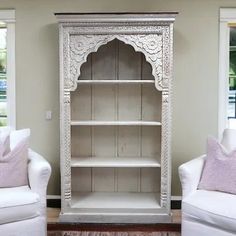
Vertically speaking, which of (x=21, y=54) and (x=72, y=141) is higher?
(x=21, y=54)

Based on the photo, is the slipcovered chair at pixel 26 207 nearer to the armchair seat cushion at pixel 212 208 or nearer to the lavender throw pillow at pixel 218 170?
the armchair seat cushion at pixel 212 208

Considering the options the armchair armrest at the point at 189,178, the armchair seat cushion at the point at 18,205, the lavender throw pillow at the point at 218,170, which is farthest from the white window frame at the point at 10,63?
the lavender throw pillow at the point at 218,170

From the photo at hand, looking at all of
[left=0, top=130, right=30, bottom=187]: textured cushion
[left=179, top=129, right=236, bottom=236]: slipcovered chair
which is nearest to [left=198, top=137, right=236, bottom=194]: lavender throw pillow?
[left=179, top=129, right=236, bottom=236]: slipcovered chair

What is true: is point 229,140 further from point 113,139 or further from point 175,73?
point 113,139

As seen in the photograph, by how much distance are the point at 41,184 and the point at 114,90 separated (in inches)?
58.0

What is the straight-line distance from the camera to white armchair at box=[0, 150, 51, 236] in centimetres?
281

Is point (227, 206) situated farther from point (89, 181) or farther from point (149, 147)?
point (89, 181)

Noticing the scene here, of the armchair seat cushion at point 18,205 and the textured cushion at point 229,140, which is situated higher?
the textured cushion at point 229,140

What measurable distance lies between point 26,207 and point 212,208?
143 centimetres

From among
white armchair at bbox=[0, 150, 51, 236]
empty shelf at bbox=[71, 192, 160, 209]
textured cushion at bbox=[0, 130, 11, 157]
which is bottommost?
empty shelf at bbox=[71, 192, 160, 209]

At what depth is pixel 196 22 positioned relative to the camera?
3994mm

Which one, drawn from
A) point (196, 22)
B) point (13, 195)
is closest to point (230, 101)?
point (196, 22)

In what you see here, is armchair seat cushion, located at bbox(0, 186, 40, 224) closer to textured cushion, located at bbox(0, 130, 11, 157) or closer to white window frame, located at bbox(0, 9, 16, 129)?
textured cushion, located at bbox(0, 130, 11, 157)

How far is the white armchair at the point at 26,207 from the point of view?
2809 mm
